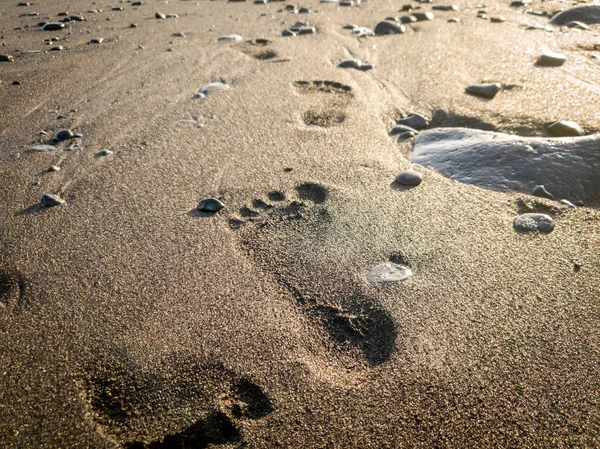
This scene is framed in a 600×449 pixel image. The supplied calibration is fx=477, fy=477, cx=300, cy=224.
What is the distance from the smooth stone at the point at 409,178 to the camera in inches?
86.1

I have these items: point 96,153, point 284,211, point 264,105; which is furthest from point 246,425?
point 264,105

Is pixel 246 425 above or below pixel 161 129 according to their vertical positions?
below

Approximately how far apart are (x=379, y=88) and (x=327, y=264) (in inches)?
69.3

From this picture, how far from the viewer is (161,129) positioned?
2.68 meters

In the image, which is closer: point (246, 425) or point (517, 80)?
point (246, 425)

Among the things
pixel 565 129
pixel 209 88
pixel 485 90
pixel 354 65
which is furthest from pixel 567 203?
pixel 209 88

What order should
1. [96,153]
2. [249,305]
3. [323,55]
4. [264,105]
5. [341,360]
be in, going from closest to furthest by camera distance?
1. [341,360]
2. [249,305]
3. [96,153]
4. [264,105]
5. [323,55]

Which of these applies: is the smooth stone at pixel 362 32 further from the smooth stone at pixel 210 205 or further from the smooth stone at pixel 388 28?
the smooth stone at pixel 210 205

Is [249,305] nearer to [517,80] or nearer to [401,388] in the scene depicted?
[401,388]

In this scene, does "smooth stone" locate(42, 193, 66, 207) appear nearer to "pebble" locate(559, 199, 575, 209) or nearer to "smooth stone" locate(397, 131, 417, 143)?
"smooth stone" locate(397, 131, 417, 143)

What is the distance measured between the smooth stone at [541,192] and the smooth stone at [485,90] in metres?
1.06

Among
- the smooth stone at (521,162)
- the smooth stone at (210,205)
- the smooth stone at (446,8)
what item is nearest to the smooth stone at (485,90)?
the smooth stone at (521,162)

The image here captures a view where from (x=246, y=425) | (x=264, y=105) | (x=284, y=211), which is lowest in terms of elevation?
(x=246, y=425)

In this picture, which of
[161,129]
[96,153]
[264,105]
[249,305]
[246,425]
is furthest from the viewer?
[264,105]
